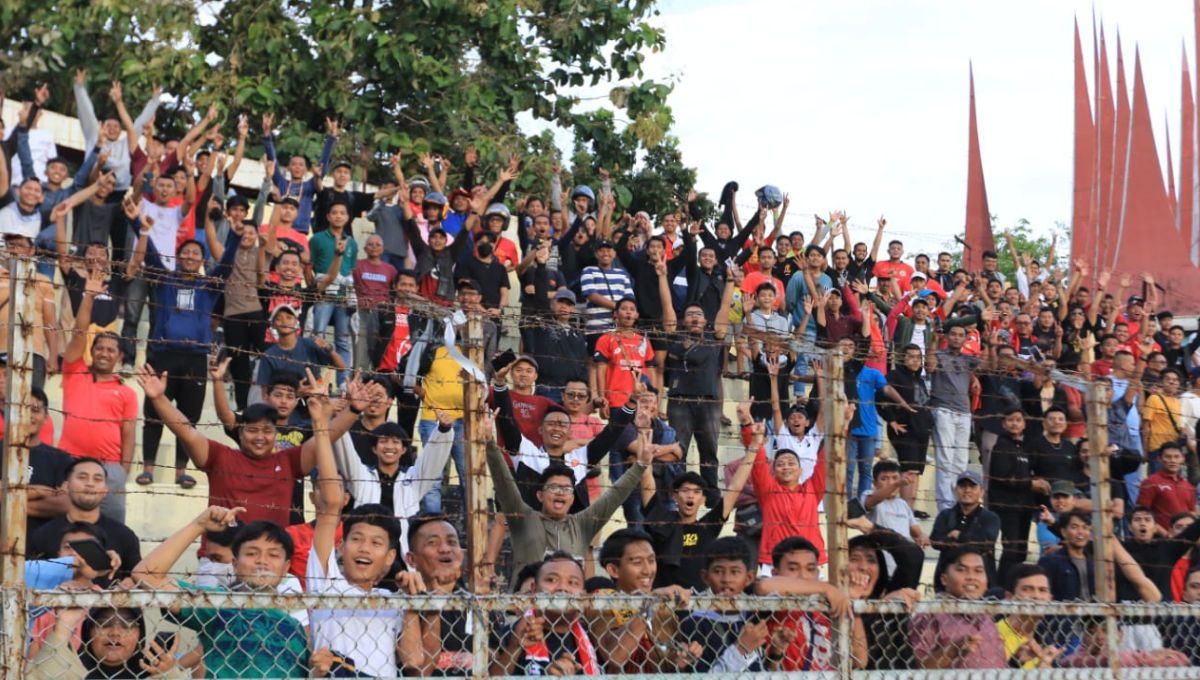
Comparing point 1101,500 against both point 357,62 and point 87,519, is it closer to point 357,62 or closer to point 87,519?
point 87,519

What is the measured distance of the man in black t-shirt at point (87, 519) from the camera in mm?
6066

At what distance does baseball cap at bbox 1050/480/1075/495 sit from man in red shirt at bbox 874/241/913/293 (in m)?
6.72

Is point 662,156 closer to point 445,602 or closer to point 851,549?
point 851,549

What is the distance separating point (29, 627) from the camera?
15.6 ft

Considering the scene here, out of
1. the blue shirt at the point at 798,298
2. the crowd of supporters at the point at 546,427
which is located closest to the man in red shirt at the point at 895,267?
the crowd of supporters at the point at 546,427

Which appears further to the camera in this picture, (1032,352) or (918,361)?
(1032,352)

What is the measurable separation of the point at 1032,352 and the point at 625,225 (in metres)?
4.11

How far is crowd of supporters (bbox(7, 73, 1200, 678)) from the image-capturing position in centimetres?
599

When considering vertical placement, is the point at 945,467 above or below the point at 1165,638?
above

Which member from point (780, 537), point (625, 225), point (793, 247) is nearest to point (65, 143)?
point (625, 225)

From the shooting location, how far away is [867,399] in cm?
1191

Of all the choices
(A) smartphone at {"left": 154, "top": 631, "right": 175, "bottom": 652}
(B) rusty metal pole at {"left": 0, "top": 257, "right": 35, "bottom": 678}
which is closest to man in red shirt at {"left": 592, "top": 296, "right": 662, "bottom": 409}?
(A) smartphone at {"left": 154, "top": 631, "right": 175, "bottom": 652}

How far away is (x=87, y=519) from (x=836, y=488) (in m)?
2.91

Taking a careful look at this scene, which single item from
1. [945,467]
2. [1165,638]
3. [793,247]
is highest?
[793,247]
